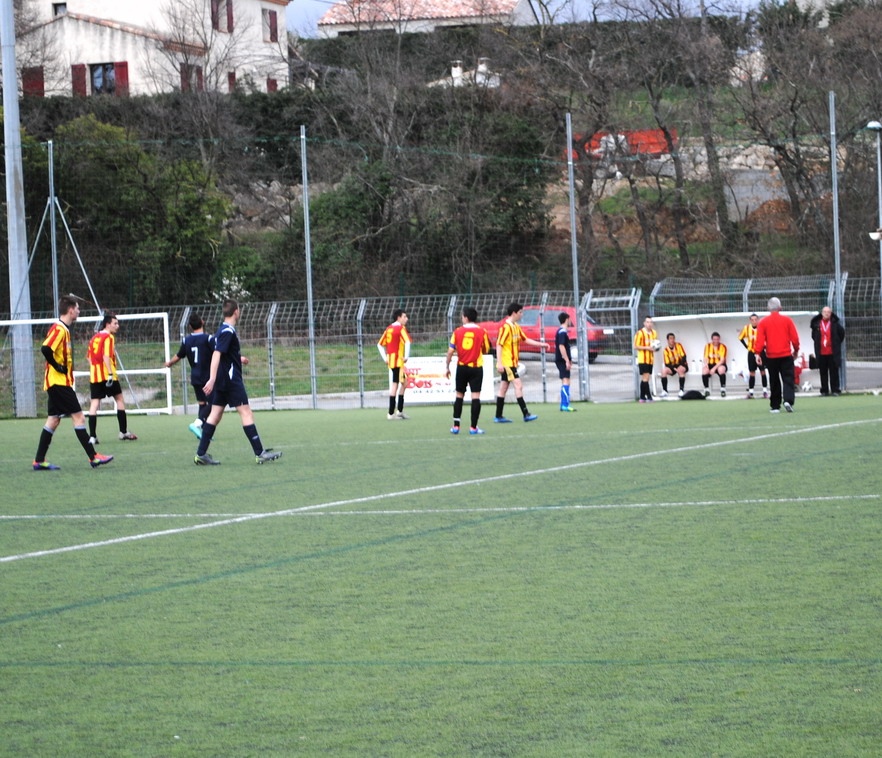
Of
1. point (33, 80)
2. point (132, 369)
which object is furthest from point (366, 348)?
point (33, 80)

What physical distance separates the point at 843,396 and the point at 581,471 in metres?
15.0

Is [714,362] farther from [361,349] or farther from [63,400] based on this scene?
[63,400]

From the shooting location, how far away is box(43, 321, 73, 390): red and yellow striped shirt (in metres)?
13.7

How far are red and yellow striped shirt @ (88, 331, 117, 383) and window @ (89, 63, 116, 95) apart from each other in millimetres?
36258

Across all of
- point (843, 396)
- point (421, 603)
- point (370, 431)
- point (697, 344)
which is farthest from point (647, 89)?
point (421, 603)

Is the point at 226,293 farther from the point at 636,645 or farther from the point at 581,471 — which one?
the point at 636,645

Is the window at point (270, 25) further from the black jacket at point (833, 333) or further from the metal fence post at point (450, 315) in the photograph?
the black jacket at point (833, 333)

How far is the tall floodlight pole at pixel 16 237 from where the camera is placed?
2612 cm

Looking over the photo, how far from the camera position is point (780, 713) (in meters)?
4.48

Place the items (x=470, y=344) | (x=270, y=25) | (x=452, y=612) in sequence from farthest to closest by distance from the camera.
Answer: (x=270, y=25) < (x=470, y=344) < (x=452, y=612)

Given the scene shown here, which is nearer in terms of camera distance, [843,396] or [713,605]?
[713,605]

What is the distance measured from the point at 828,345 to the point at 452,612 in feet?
69.0

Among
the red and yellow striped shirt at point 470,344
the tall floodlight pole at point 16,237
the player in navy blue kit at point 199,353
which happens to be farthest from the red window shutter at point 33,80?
the red and yellow striped shirt at point 470,344

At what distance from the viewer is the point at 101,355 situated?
60.8 feet
